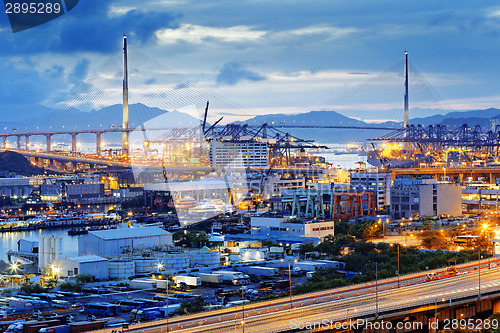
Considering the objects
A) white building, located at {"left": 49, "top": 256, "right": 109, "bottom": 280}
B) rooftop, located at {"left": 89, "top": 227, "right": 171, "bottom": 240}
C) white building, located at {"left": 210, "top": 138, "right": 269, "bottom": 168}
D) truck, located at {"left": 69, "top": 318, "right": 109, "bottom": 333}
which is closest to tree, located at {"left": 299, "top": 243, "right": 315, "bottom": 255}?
rooftop, located at {"left": 89, "top": 227, "right": 171, "bottom": 240}

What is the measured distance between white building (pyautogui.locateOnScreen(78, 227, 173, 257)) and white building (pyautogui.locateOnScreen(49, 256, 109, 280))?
3.08 feet

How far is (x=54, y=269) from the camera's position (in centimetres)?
834

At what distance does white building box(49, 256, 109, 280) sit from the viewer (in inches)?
319

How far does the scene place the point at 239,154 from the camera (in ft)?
85.7

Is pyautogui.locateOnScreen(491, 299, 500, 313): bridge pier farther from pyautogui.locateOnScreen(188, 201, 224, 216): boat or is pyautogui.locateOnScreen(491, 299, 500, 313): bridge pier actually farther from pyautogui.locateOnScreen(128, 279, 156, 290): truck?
pyautogui.locateOnScreen(188, 201, 224, 216): boat

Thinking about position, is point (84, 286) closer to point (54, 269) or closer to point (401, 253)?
point (54, 269)

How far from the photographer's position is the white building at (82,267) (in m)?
8.10

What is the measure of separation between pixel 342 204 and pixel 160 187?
5656mm

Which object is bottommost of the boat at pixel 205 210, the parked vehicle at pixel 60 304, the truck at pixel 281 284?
the parked vehicle at pixel 60 304

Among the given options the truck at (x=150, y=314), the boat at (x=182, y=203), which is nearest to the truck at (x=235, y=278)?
the truck at (x=150, y=314)

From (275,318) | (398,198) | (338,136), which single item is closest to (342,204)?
(398,198)

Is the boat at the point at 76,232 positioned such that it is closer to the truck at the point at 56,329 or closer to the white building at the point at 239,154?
the truck at the point at 56,329

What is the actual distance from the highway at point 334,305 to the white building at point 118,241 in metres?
4.13

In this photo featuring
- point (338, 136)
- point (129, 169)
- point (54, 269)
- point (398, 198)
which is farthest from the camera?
point (338, 136)
